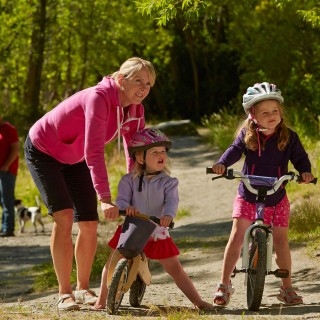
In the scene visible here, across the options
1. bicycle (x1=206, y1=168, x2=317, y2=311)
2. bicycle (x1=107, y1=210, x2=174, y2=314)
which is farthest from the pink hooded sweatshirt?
bicycle (x1=206, y1=168, x2=317, y2=311)

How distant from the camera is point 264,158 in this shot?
721cm

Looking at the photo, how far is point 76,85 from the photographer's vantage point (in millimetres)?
46656

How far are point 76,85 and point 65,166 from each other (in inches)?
1557

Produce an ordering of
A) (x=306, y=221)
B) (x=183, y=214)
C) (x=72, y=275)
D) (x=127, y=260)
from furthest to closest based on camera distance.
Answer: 1. (x=183, y=214)
2. (x=306, y=221)
3. (x=72, y=275)
4. (x=127, y=260)

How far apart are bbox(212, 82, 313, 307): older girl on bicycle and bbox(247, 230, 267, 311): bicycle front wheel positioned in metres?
0.26

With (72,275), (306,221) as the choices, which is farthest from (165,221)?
(306,221)

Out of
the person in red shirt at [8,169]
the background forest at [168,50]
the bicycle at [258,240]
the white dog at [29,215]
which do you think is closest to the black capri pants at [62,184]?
the bicycle at [258,240]

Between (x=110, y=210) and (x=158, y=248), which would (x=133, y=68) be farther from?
(x=158, y=248)

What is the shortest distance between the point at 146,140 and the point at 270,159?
0.89 metres

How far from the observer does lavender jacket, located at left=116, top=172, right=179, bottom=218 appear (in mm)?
6945

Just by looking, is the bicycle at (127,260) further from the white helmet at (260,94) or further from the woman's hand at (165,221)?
the white helmet at (260,94)

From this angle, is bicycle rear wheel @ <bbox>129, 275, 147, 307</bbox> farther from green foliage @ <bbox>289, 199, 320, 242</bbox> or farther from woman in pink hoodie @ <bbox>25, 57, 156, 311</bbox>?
green foliage @ <bbox>289, 199, 320, 242</bbox>

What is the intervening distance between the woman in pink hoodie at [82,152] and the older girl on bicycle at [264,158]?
2.35 ft

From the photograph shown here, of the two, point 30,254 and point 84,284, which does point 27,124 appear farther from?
point 84,284
